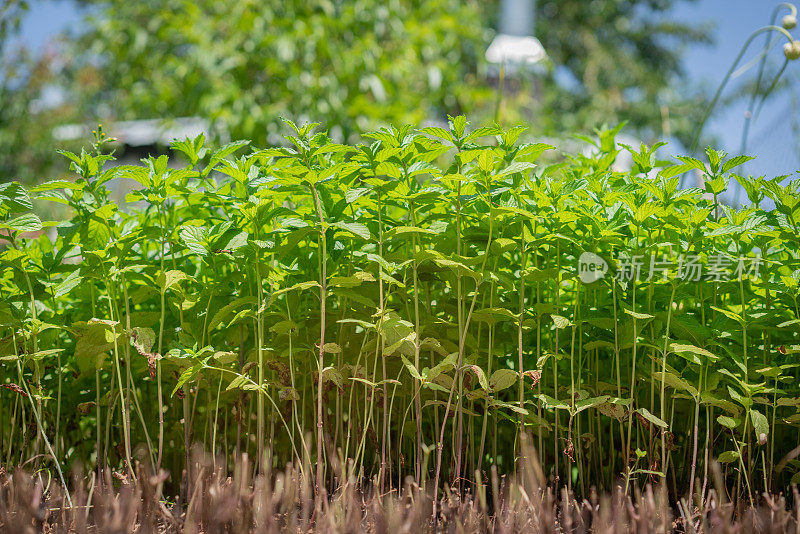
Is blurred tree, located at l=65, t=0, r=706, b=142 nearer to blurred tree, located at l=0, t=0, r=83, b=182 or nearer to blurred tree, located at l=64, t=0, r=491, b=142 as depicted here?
blurred tree, located at l=64, t=0, r=491, b=142

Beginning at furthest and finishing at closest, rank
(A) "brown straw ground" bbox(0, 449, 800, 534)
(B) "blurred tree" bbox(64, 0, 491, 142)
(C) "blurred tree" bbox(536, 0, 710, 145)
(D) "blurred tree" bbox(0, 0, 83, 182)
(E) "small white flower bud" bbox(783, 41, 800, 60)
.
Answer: (C) "blurred tree" bbox(536, 0, 710, 145)
(D) "blurred tree" bbox(0, 0, 83, 182)
(B) "blurred tree" bbox(64, 0, 491, 142)
(E) "small white flower bud" bbox(783, 41, 800, 60)
(A) "brown straw ground" bbox(0, 449, 800, 534)

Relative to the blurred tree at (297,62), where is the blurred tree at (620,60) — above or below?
above

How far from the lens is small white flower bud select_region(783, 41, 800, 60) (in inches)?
81.0

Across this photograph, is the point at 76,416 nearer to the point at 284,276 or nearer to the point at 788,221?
the point at 284,276

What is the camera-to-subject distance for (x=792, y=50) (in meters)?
2.07

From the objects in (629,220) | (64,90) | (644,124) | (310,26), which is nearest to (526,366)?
(629,220)

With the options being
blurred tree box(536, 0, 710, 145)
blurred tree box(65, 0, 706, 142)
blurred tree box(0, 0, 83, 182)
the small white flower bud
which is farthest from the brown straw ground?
blurred tree box(536, 0, 710, 145)

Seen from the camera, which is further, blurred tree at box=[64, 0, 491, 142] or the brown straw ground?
blurred tree at box=[64, 0, 491, 142]

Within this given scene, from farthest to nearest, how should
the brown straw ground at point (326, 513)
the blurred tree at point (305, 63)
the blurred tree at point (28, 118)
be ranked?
the blurred tree at point (28, 118) < the blurred tree at point (305, 63) < the brown straw ground at point (326, 513)

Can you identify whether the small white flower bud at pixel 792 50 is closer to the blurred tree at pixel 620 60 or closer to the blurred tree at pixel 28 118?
the blurred tree at pixel 28 118

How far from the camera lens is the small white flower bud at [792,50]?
2.06m

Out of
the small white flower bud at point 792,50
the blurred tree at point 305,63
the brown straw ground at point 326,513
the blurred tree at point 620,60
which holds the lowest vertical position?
the brown straw ground at point 326,513

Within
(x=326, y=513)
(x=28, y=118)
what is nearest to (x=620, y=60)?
(x=28, y=118)

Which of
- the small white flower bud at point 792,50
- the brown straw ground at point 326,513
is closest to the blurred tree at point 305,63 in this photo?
the small white flower bud at point 792,50
